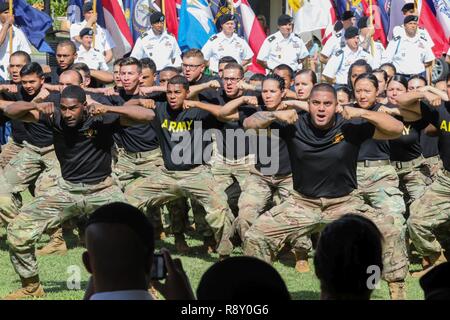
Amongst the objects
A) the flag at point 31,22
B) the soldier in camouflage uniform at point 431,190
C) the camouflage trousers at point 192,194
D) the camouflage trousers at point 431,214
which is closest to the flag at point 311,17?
the flag at point 31,22

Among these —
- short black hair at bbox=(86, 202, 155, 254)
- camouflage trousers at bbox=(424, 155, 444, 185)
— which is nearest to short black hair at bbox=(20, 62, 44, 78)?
camouflage trousers at bbox=(424, 155, 444, 185)

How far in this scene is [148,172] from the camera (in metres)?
11.7

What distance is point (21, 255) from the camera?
8734mm

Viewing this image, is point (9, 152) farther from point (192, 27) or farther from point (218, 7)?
point (218, 7)

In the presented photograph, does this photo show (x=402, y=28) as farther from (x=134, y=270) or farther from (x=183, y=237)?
(x=134, y=270)

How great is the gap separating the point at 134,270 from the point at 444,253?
7.43 m

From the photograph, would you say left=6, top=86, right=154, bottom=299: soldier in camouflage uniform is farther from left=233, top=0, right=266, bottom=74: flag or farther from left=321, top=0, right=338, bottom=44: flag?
left=321, top=0, right=338, bottom=44: flag

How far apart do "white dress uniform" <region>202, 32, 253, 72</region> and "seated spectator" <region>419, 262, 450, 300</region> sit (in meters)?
13.0

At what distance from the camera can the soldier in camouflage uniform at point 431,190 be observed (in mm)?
9469

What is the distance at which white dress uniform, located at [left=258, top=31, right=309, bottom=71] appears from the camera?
55.4 feet

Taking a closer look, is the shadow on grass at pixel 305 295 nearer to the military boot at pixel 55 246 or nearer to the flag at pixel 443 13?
the military boot at pixel 55 246

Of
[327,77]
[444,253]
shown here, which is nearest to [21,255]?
[444,253]

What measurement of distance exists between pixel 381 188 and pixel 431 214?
1.11 metres

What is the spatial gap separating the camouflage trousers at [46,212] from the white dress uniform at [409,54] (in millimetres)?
8723
